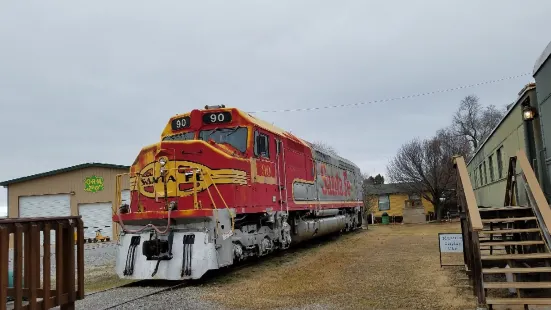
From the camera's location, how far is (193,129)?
37.0 ft

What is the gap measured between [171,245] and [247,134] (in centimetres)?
313

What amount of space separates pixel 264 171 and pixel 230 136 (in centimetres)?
125

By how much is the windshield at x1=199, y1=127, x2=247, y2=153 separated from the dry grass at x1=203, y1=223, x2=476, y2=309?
2.93m

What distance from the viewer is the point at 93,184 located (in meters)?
28.5

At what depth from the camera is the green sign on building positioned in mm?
28375

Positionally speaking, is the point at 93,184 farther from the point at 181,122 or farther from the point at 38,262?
the point at 38,262

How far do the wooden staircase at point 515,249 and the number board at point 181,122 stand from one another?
6.31 m

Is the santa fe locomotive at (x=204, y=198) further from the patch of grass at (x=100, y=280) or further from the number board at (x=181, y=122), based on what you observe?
the patch of grass at (x=100, y=280)

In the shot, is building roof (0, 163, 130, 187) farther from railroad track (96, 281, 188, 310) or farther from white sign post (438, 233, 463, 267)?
white sign post (438, 233, 463, 267)

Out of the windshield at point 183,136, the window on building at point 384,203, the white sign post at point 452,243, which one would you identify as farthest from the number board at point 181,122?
the window on building at point 384,203

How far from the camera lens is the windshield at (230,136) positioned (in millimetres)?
10781

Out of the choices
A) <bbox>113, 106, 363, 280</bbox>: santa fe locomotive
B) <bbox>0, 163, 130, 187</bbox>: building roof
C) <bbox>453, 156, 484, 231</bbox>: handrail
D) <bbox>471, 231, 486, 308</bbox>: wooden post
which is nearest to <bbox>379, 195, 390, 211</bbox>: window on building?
<bbox>0, 163, 130, 187</bbox>: building roof

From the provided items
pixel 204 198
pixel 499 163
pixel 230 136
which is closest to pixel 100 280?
pixel 204 198

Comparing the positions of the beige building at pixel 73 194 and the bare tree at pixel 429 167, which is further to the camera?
the bare tree at pixel 429 167
